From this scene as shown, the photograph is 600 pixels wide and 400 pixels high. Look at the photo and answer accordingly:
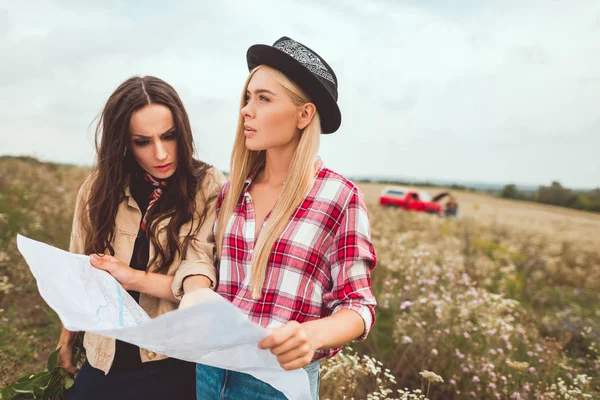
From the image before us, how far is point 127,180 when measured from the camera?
2.26m

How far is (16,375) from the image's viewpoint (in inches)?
124

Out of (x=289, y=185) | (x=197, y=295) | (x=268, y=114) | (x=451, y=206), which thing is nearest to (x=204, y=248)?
(x=197, y=295)

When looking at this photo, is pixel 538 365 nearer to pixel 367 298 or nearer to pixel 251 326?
pixel 367 298

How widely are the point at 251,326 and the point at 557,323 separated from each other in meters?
4.90

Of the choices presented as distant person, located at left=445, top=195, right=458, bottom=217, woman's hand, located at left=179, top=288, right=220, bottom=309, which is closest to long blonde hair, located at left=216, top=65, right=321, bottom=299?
woman's hand, located at left=179, top=288, right=220, bottom=309

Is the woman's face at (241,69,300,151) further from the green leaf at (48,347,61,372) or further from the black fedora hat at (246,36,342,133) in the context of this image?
the green leaf at (48,347,61,372)

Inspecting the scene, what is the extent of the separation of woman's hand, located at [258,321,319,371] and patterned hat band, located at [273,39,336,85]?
0.96 m

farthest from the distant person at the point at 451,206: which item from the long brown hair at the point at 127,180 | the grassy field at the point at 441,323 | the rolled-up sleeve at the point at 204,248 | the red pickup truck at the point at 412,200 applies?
the long brown hair at the point at 127,180

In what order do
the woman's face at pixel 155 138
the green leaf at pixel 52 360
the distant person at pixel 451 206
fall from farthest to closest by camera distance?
the distant person at pixel 451 206, the green leaf at pixel 52 360, the woman's face at pixel 155 138

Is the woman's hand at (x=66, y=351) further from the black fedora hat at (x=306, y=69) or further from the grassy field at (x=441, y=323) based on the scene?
the black fedora hat at (x=306, y=69)

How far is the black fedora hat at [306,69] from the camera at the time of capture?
1724mm

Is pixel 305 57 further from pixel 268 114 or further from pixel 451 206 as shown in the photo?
pixel 451 206

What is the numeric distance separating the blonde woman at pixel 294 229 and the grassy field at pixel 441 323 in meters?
1.06

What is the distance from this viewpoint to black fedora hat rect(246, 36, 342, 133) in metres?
1.72
